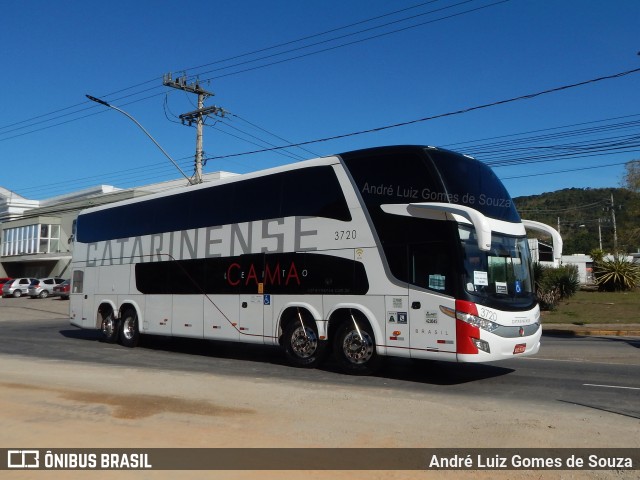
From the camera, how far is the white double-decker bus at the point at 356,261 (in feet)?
33.4

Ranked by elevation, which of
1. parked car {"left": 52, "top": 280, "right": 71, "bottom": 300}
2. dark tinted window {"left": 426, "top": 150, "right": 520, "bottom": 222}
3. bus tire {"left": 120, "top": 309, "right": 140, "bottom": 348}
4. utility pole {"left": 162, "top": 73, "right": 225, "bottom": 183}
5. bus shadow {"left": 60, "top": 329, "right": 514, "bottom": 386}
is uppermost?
utility pole {"left": 162, "top": 73, "right": 225, "bottom": 183}

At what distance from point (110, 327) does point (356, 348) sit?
382 inches

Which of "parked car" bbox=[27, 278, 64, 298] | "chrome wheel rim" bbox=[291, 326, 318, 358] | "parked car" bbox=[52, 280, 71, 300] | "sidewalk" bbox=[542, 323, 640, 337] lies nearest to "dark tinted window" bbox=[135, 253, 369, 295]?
"chrome wheel rim" bbox=[291, 326, 318, 358]

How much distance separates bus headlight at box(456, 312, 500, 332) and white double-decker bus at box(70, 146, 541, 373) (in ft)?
0.08

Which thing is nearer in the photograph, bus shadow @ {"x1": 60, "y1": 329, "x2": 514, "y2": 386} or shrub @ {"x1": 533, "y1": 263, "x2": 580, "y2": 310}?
bus shadow @ {"x1": 60, "y1": 329, "x2": 514, "y2": 386}

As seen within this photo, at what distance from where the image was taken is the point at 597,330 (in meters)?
20.8

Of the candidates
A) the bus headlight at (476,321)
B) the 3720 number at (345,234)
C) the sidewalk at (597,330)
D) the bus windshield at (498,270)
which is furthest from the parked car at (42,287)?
the bus headlight at (476,321)

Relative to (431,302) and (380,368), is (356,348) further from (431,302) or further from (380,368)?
(431,302)

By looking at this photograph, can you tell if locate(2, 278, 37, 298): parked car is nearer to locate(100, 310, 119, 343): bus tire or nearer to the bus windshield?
locate(100, 310, 119, 343): bus tire

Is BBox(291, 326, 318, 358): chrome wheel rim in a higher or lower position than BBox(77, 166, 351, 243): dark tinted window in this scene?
lower

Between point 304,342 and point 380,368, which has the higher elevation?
point 304,342

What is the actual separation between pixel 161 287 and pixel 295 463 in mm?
11200

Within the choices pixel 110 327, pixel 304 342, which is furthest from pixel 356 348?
pixel 110 327

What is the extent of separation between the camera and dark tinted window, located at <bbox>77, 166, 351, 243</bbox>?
40.0ft
